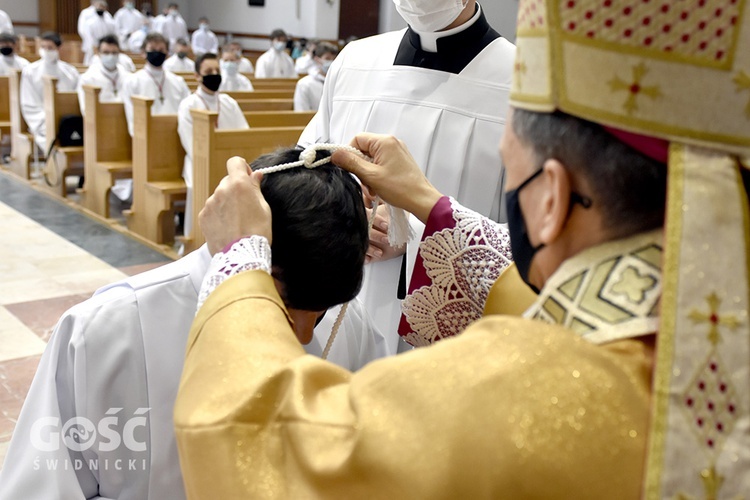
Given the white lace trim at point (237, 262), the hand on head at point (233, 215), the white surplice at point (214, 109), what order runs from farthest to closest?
1. the white surplice at point (214, 109)
2. the hand on head at point (233, 215)
3. the white lace trim at point (237, 262)

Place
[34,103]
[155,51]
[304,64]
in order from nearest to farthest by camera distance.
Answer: [34,103]
[155,51]
[304,64]

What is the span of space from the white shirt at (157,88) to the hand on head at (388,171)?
7234 millimetres

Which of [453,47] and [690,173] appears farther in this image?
[453,47]

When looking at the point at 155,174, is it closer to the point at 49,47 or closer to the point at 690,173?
the point at 49,47

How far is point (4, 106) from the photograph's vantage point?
915 cm

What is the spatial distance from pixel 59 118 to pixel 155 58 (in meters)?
1.41

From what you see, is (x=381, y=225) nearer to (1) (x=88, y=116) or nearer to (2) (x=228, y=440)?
(2) (x=228, y=440)

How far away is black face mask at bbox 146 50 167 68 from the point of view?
27.9ft

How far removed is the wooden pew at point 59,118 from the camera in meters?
7.54

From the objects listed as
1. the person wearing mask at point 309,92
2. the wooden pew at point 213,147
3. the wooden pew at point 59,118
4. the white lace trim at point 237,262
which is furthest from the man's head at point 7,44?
the white lace trim at point 237,262

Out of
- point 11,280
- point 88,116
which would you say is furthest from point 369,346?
point 88,116

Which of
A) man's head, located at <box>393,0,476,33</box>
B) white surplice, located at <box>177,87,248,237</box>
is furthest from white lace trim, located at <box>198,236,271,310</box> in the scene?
white surplice, located at <box>177,87,248,237</box>

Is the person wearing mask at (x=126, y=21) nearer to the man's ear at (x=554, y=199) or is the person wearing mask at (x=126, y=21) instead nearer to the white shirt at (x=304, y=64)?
the white shirt at (x=304, y=64)

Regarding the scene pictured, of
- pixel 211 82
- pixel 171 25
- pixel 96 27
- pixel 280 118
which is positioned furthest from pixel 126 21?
pixel 280 118
